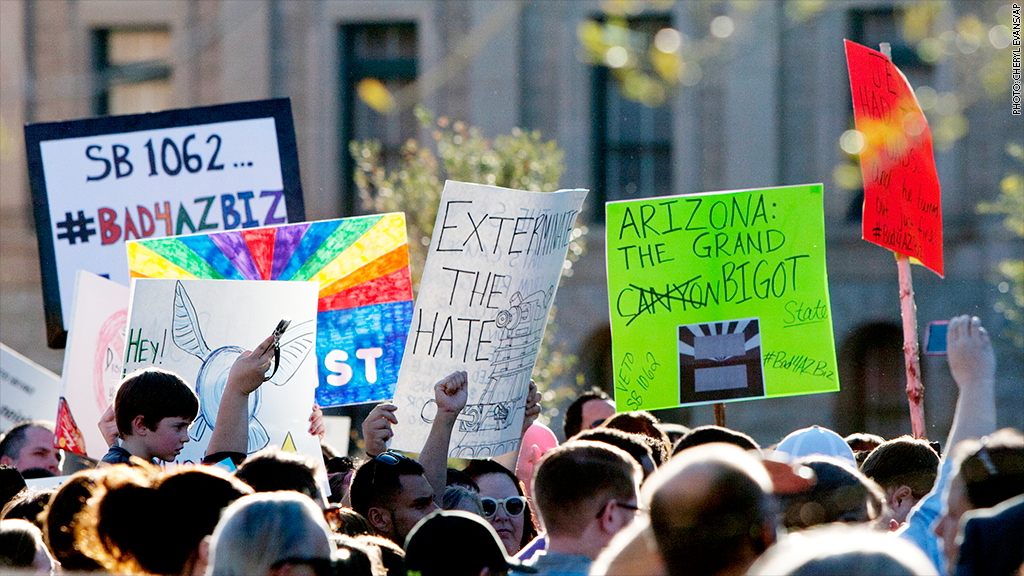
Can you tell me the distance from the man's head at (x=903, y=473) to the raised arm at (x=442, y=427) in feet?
4.32

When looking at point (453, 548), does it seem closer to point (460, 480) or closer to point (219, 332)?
point (460, 480)

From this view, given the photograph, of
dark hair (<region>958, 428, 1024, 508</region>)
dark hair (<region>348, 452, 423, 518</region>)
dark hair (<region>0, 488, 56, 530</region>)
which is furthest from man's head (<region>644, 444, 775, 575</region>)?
dark hair (<region>0, 488, 56, 530</region>)

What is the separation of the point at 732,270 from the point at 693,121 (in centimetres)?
920

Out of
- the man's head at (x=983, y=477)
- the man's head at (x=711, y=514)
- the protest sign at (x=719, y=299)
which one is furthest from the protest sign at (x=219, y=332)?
the man's head at (x=711, y=514)

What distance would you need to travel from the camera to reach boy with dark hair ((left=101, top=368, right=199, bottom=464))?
3.51 metres

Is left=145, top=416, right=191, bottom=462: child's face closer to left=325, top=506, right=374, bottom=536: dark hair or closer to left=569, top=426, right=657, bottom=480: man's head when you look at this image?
left=325, top=506, right=374, bottom=536: dark hair

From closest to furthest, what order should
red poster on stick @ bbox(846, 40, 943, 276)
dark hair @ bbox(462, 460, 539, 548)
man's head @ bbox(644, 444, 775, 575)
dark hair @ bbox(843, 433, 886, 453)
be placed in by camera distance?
man's head @ bbox(644, 444, 775, 575) → dark hair @ bbox(462, 460, 539, 548) → dark hair @ bbox(843, 433, 886, 453) → red poster on stick @ bbox(846, 40, 943, 276)

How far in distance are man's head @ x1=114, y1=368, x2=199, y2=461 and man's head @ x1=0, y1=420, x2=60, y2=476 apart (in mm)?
2204

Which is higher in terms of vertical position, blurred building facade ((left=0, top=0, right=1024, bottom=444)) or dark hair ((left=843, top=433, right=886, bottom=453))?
blurred building facade ((left=0, top=0, right=1024, bottom=444))

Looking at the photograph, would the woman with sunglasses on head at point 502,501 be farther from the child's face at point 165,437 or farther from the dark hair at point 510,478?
the child's face at point 165,437

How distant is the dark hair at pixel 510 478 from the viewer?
4.14m

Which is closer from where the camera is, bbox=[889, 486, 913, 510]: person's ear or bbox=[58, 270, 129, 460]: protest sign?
bbox=[889, 486, 913, 510]: person's ear

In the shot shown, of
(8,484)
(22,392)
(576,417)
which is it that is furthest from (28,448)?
(576,417)

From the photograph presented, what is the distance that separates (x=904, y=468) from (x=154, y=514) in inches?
87.3
